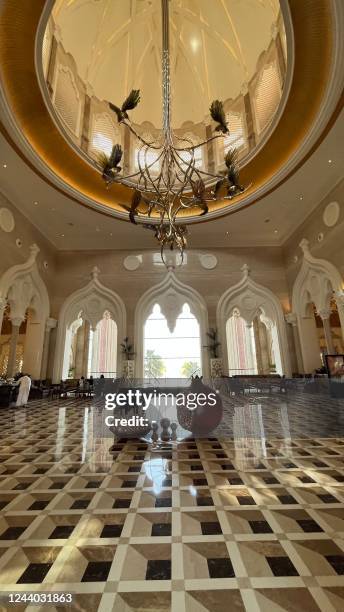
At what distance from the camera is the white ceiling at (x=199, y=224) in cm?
774

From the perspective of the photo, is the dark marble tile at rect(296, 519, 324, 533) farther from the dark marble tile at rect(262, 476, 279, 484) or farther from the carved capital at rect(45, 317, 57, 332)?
the carved capital at rect(45, 317, 57, 332)

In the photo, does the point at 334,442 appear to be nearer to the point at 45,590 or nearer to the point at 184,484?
the point at 184,484

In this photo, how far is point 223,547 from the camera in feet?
5.79

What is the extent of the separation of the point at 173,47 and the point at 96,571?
544 inches

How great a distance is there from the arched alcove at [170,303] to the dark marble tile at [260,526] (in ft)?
31.5

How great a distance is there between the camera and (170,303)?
40.0 ft

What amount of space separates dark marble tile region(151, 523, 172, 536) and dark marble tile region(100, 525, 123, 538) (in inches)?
9.5

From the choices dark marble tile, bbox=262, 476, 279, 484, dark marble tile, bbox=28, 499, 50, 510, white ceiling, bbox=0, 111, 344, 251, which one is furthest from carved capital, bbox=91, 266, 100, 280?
dark marble tile, bbox=262, 476, 279, 484

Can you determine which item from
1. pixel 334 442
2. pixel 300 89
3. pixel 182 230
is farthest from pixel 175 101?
pixel 334 442

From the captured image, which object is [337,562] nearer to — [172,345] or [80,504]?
[80,504]

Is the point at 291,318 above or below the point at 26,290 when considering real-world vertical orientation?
below

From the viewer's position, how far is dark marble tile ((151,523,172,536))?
193 centimetres
